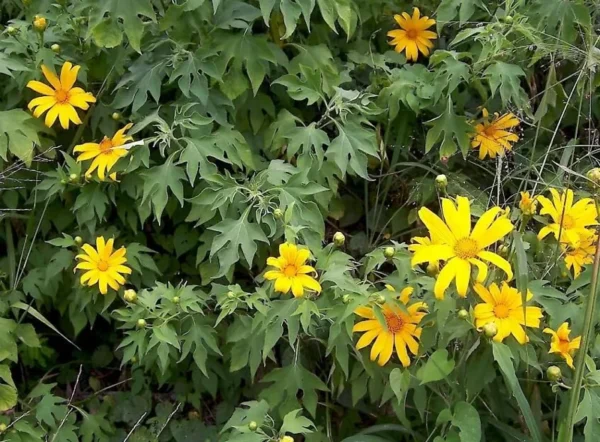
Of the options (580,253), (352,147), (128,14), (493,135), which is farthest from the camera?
(493,135)

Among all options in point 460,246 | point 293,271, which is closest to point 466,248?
point 460,246

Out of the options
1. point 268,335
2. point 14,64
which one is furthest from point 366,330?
point 14,64

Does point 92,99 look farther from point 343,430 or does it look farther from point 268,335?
point 343,430

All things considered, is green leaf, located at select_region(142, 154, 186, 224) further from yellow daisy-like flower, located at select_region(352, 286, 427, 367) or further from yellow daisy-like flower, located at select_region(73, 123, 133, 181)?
yellow daisy-like flower, located at select_region(352, 286, 427, 367)

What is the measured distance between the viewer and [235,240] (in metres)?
1.54

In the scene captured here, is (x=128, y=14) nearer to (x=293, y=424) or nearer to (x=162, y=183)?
(x=162, y=183)

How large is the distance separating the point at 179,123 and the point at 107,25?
0.30 meters

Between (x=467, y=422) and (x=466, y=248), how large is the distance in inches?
13.3

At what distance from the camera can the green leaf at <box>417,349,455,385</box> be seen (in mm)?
1286

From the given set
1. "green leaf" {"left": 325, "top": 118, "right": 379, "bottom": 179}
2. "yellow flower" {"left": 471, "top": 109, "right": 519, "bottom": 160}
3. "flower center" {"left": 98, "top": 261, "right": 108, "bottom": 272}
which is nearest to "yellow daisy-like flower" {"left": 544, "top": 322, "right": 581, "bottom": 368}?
"green leaf" {"left": 325, "top": 118, "right": 379, "bottom": 179}

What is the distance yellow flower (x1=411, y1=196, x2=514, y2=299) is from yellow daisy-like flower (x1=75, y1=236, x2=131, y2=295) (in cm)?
80

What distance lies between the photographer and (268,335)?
1.46 metres

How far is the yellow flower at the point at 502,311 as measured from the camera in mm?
1288

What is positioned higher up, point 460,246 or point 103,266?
point 460,246
